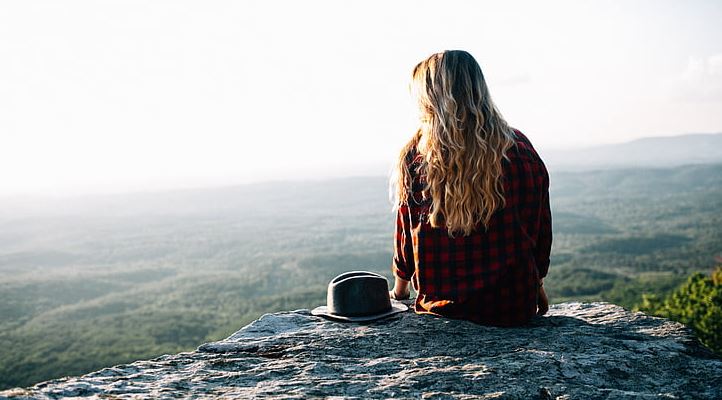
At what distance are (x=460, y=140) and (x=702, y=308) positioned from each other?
23.4 m

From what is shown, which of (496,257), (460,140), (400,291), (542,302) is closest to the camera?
(460,140)

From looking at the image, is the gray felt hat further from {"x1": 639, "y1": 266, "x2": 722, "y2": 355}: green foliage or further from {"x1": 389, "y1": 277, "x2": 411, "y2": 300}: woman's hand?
{"x1": 639, "y1": 266, "x2": 722, "y2": 355}: green foliage

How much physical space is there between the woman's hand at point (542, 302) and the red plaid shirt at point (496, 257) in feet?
0.49

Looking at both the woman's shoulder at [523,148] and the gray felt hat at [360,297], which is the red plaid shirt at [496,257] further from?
the gray felt hat at [360,297]

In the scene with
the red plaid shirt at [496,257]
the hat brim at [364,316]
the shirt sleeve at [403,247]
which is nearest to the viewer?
the red plaid shirt at [496,257]

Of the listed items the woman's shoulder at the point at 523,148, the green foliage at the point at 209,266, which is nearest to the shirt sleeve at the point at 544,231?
the woman's shoulder at the point at 523,148

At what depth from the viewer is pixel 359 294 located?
3.37m

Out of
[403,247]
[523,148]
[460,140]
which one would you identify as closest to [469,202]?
[460,140]

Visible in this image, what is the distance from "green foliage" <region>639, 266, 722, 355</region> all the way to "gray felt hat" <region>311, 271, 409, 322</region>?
1938 cm

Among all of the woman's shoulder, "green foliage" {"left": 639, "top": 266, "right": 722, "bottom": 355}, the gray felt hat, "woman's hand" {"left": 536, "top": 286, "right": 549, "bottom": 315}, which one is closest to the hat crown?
the gray felt hat

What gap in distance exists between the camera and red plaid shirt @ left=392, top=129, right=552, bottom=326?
3.20 m

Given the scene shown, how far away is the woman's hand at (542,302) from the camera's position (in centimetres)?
346

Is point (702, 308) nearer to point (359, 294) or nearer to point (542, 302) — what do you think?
point (542, 302)

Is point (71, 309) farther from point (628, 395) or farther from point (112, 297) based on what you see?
point (628, 395)
